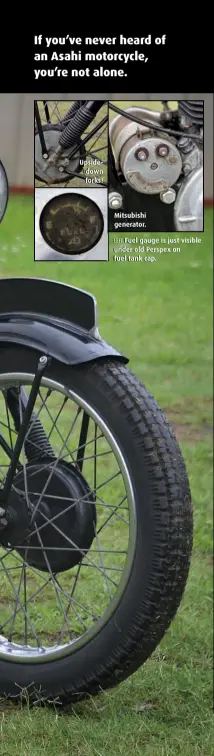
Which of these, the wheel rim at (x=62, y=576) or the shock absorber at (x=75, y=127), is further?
the shock absorber at (x=75, y=127)

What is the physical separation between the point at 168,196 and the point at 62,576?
1.31 metres

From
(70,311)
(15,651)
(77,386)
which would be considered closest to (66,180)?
(70,311)

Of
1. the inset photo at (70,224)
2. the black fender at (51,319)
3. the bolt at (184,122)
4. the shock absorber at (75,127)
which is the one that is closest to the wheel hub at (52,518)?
the black fender at (51,319)

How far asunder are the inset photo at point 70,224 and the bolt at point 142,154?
0.44 ft

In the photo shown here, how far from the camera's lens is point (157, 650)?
3248mm

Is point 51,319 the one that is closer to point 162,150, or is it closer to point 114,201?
point 114,201

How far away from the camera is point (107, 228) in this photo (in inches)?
117

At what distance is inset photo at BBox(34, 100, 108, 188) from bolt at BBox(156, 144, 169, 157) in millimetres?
141

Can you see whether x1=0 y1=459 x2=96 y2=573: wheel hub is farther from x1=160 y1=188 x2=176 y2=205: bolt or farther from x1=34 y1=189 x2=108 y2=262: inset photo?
x1=160 y1=188 x2=176 y2=205: bolt

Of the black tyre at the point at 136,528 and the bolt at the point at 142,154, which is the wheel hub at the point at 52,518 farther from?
the bolt at the point at 142,154

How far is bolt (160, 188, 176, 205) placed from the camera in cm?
299

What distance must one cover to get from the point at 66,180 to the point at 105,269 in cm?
36

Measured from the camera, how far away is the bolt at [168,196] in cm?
299
